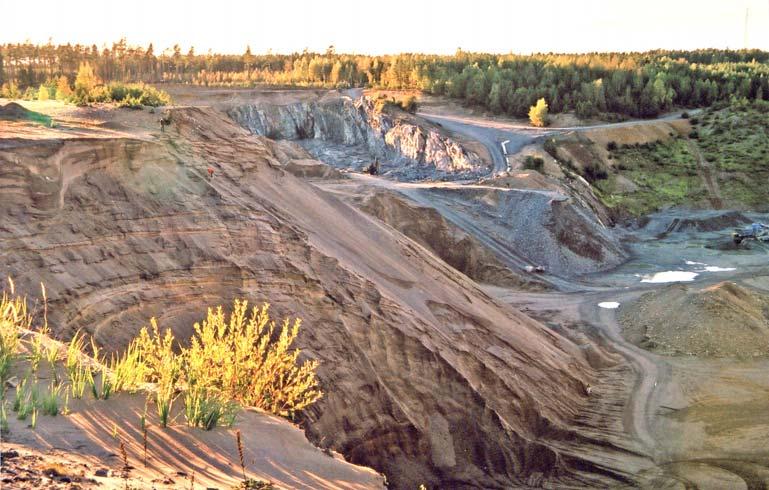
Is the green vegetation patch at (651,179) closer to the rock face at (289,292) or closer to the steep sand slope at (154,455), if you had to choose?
the rock face at (289,292)

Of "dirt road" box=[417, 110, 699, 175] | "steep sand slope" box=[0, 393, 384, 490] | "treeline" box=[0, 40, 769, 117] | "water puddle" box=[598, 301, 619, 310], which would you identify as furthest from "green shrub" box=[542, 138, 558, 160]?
"steep sand slope" box=[0, 393, 384, 490]

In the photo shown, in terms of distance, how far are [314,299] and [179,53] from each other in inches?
2816

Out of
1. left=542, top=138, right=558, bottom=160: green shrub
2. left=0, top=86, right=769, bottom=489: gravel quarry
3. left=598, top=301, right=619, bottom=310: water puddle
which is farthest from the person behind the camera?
left=542, top=138, right=558, bottom=160: green shrub

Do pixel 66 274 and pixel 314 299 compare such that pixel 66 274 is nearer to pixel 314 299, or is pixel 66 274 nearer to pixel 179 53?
pixel 314 299

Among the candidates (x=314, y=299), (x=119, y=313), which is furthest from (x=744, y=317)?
(x=119, y=313)

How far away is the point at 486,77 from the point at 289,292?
55433 mm

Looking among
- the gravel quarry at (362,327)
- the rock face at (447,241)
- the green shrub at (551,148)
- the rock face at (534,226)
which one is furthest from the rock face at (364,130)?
the gravel quarry at (362,327)

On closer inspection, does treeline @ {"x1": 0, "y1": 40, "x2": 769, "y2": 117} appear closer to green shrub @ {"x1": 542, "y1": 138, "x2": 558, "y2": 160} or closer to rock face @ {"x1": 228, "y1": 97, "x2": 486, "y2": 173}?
rock face @ {"x1": 228, "y1": 97, "x2": 486, "y2": 173}

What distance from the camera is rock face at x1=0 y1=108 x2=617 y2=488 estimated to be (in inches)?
457

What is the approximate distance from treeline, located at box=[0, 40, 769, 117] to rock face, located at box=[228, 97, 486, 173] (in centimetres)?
965

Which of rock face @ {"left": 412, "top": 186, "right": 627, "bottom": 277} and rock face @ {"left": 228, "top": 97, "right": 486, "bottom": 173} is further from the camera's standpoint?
rock face @ {"left": 228, "top": 97, "right": 486, "bottom": 173}

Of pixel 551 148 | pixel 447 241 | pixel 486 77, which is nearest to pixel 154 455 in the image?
pixel 447 241

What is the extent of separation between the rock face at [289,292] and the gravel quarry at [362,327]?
32 mm

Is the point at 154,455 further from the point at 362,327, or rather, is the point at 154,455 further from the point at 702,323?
the point at 702,323
